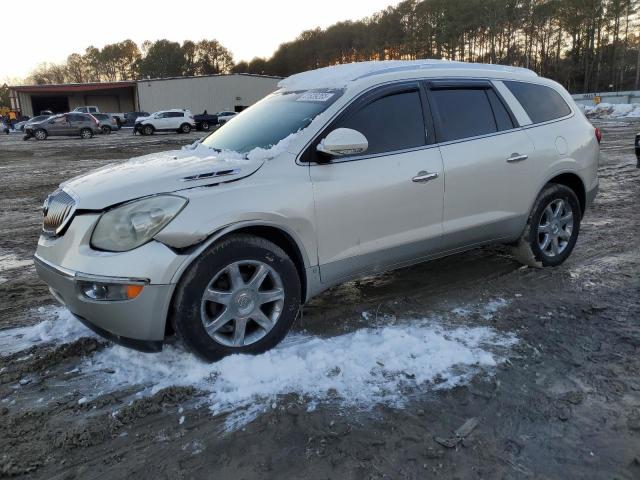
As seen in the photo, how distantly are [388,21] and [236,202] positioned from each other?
89.2m

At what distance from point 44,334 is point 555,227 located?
4496mm

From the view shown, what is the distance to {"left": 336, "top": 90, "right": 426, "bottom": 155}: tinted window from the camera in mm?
3811

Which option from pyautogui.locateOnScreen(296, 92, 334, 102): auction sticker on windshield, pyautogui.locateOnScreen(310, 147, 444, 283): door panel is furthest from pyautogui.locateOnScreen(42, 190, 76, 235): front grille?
pyautogui.locateOnScreen(296, 92, 334, 102): auction sticker on windshield

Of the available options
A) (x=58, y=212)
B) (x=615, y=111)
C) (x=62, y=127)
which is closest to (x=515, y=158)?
(x=58, y=212)

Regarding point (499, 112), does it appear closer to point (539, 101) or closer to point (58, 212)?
point (539, 101)

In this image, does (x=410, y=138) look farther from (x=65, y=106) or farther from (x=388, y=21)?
(x=388, y=21)

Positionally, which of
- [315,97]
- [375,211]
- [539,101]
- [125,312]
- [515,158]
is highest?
[315,97]

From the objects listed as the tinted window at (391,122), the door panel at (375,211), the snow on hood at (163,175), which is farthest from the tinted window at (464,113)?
the snow on hood at (163,175)

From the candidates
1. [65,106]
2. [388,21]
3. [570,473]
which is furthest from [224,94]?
[570,473]

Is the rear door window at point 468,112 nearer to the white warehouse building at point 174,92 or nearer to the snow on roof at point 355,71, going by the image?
the snow on roof at point 355,71

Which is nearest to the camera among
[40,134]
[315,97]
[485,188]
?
[315,97]

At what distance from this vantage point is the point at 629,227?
664 centimetres

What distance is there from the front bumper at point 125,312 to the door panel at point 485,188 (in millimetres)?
2266

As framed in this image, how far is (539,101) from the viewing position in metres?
4.93
